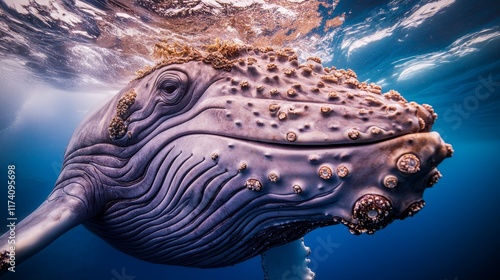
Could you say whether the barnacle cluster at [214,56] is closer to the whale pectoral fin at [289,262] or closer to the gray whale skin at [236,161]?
the gray whale skin at [236,161]

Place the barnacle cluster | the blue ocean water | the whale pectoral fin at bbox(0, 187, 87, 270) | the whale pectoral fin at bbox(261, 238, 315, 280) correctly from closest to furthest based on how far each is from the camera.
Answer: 1. the whale pectoral fin at bbox(0, 187, 87, 270)
2. the barnacle cluster
3. the whale pectoral fin at bbox(261, 238, 315, 280)
4. the blue ocean water

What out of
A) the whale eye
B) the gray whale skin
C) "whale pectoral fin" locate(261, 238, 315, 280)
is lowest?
"whale pectoral fin" locate(261, 238, 315, 280)

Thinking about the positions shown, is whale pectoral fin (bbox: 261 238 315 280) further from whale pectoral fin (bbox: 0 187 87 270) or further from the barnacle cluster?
the barnacle cluster

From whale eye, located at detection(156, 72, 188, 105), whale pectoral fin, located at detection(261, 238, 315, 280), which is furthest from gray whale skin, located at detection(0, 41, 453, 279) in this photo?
whale pectoral fin, located at detection(261, 238, 315, 280)

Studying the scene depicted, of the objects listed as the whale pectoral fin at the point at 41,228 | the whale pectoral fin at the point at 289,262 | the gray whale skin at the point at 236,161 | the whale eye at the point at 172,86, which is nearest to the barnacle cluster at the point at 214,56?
the gray whale skin at the point at 236,161

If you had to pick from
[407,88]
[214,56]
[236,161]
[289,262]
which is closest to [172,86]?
[214,56]

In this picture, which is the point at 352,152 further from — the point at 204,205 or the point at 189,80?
the point at 189,80
